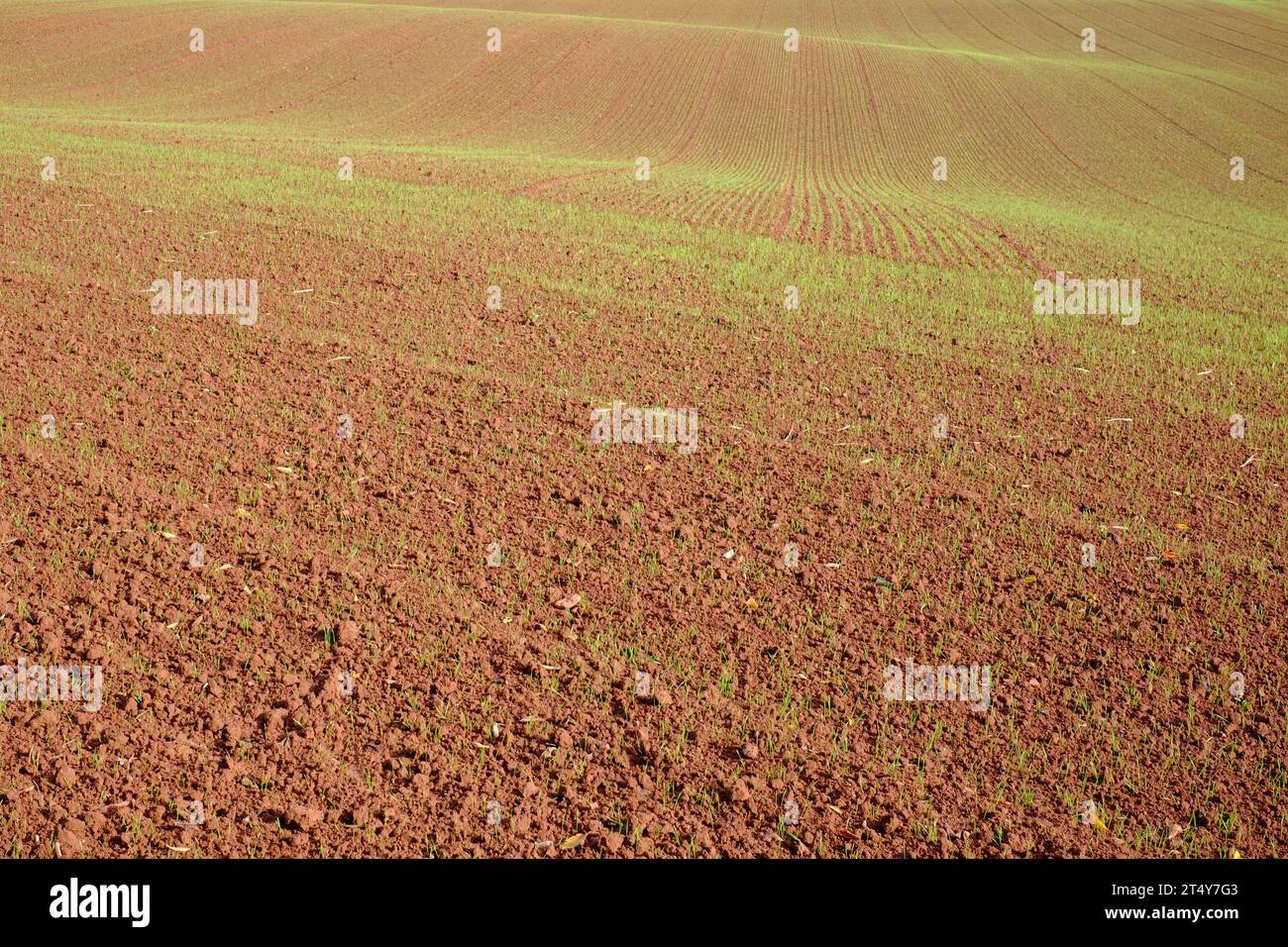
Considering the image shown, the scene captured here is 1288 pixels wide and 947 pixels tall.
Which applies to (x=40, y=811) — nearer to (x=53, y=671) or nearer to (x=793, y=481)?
(x=53, y=671)

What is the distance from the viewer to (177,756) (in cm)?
552

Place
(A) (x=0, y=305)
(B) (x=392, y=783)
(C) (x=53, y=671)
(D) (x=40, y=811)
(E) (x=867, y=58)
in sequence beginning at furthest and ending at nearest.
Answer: (E) (x=867, y=58)
(A) (x=0, y=305)
(C) (x=53, y=671)
(B) (x=392, y=783)
(D) (x=40, y=811)

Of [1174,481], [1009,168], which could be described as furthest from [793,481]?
[1009,168]

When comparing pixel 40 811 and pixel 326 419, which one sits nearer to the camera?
pixel 40 811

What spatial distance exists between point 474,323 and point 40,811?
8702 millimetres

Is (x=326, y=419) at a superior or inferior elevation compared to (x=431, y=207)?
inferior

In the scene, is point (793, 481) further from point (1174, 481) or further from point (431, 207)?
point (431, 207)

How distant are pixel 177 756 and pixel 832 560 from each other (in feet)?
15.8

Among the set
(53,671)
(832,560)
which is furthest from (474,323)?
(53,671)

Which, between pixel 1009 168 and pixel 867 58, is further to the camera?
pixel 867 58

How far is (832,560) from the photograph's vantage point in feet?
26.6
